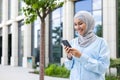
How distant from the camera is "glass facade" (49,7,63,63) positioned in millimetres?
30156

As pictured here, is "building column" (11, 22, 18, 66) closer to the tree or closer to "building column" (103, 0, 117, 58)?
"building column" (103, 0, 117, 58)

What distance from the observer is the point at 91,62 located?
3.29 m

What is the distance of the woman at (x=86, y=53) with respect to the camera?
130 inches

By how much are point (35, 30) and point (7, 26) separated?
9896 mm

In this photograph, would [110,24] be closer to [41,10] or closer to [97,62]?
[41,10]


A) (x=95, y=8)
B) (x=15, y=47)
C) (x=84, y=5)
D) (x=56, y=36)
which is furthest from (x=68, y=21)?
(x=15, y=47)

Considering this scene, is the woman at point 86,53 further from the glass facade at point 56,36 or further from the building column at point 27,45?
the building column at point 27,45

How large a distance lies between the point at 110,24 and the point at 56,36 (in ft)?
28.5

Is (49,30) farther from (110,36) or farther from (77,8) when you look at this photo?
(110,36)

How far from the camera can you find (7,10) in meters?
44.6

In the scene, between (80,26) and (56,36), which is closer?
(80,26)

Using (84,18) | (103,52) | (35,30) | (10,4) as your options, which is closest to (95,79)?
(103,52)

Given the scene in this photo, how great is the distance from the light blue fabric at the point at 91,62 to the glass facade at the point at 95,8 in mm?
20013

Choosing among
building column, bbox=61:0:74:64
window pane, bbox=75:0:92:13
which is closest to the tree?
window pane, bbox=75:0:92:13
